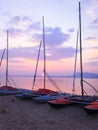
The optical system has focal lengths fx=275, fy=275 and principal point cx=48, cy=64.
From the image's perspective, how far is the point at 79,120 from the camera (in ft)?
56.2

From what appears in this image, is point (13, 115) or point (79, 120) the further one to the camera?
point (13, 115)

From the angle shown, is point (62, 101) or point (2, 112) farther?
point (62, 101)

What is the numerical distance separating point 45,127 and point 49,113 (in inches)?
203

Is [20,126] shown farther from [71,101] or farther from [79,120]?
[71,101]

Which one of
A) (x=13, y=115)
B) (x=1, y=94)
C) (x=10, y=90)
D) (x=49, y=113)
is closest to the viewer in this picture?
(x=13, y=115)

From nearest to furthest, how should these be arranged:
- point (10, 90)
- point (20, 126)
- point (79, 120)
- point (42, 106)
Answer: point (20, 126) → point (79, 120) → point (42, 106) → point (10, 90)

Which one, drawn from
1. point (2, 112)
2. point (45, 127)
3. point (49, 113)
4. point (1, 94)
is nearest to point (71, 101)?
point (49, 113)

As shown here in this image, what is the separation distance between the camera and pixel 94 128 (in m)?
15.3

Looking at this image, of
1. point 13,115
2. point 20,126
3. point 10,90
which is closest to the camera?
point 20,126

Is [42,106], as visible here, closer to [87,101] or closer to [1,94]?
[87,101]

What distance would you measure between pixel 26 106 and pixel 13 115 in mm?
5054

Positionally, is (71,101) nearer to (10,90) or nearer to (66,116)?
(66,116)

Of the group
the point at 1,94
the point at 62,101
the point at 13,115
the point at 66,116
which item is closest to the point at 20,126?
the point at 13,115

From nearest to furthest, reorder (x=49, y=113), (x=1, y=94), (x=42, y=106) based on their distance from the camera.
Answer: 1. (x=49, y=113)
2. (x=42, y=106)
3. (x=1, y=94)
